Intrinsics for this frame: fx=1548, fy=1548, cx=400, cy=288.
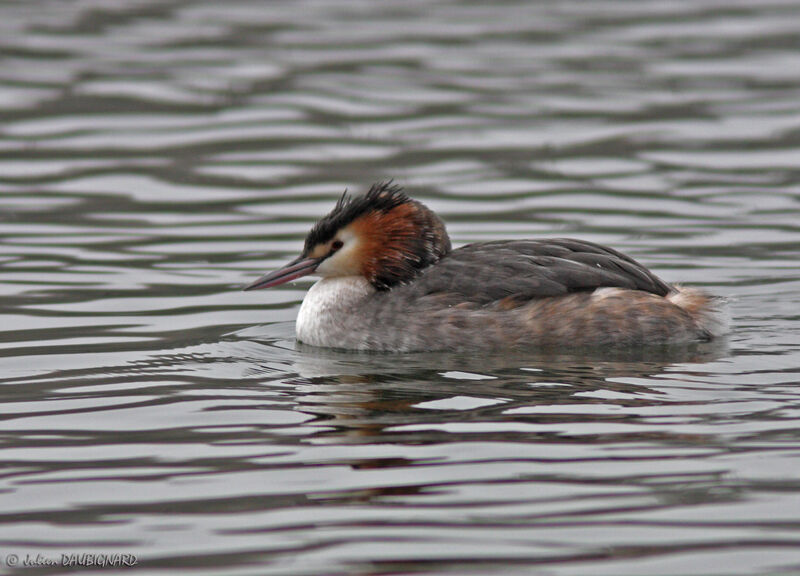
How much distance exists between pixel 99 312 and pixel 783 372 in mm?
4445

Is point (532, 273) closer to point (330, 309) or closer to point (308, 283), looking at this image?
point (330, 309)

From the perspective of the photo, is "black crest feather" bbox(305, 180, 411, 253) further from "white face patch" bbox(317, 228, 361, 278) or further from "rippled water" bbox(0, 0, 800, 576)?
"rippled water" bbox(0, 0, 800, 576)

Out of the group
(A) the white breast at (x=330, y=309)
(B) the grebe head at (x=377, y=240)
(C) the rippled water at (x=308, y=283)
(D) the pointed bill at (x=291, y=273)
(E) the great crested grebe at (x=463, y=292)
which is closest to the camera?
(C) the rippled water at (x=308, y=283)

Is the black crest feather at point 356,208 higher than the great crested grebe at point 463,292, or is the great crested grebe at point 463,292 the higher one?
the black crest feather at point 356,208

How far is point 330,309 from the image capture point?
30.6ft

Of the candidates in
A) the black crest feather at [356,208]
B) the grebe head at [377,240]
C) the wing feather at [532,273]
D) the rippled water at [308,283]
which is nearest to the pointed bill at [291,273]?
the grebe head at [377,240]

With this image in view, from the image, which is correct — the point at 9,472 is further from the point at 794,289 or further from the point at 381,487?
the point at 794,289

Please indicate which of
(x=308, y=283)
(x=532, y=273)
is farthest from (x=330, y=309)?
(x=308, y=283)

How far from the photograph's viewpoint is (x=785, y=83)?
1775 cm

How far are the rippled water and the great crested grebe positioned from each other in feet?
0.81

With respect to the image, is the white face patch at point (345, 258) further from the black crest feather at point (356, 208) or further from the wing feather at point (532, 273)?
the wing feather at point (532, 273)

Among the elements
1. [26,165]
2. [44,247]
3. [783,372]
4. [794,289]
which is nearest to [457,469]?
[783,372]

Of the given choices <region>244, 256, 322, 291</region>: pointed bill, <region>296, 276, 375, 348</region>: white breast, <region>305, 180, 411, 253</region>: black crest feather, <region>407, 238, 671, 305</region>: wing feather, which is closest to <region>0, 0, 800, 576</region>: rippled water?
<region>296, 276, 375, 348</region>: white breast

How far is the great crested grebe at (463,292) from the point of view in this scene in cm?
896
